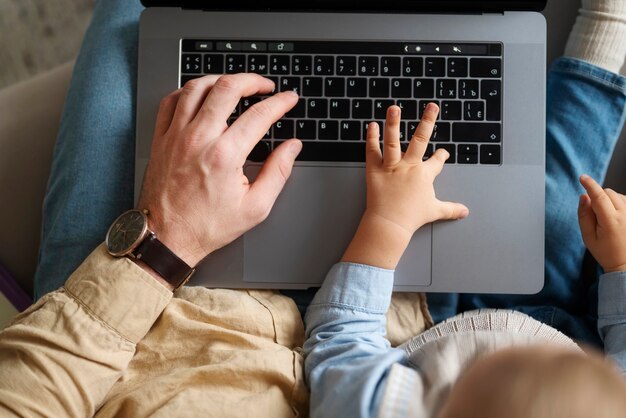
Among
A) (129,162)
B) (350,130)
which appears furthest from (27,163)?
(350,130)

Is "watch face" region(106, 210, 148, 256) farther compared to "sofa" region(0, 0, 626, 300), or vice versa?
"sofa" region(0, 0, 626, 300)

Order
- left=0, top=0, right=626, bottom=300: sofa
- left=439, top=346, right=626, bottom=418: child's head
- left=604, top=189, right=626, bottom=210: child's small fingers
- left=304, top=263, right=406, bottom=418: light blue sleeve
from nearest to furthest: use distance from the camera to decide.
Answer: left=439, top=346, right=626, bottom=418: child's head → left=304, top=263, right=406, bottom=418: light blue sleeve → left=604, top=189, right=626, bottom=210: child's small fingers → left=0, top=0, right=626, bottom=300: sofa

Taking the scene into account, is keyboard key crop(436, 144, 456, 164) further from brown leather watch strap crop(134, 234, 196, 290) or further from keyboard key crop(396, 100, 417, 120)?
brown leather watch strap crop(134, 234, 196, 290)

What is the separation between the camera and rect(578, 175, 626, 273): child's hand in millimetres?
830

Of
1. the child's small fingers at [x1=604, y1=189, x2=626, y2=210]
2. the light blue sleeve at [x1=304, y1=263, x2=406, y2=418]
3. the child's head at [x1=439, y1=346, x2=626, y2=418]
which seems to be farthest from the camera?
the child's small fingers at [x1=604, y1=189, x2=626, y2=210]

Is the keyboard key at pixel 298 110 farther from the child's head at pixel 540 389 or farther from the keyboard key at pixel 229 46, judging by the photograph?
the child's head at pixel 540 389

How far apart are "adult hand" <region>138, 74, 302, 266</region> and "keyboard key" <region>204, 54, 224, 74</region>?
3 cm

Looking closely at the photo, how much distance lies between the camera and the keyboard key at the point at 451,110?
0.81m

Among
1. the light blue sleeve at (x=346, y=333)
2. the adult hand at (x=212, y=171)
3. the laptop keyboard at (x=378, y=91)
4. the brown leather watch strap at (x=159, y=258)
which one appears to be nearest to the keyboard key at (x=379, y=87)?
the laptop keyboard at (x=378, y=91)

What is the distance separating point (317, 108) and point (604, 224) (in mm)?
404

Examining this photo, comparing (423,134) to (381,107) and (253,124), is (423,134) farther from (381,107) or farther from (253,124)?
(253,124)

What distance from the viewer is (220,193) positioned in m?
0.79

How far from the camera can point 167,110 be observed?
2.68 ft

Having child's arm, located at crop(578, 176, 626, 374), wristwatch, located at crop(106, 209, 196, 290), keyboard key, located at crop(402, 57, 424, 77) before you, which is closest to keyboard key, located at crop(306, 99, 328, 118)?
keyboard key, located at crop(402, 57, 424, 77)
